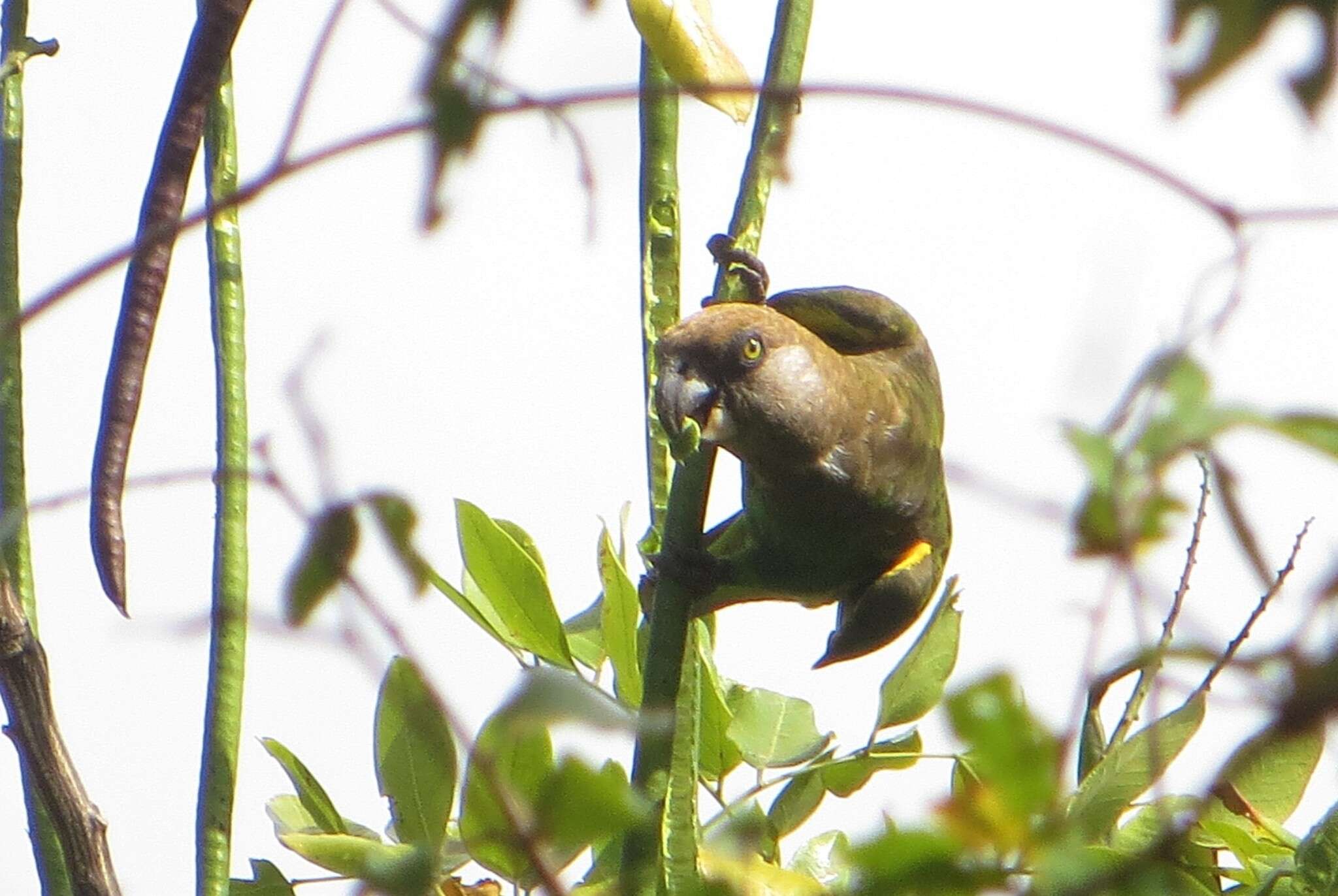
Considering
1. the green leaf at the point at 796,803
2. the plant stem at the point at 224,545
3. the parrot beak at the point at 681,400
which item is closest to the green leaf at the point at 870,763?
the green leaf at the point at 796,803

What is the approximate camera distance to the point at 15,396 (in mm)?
1104

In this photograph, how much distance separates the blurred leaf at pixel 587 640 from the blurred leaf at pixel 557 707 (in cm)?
94

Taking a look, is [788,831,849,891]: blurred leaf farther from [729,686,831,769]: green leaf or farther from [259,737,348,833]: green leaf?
[259,737,348,833]: green leaf

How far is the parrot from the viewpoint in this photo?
1547mm

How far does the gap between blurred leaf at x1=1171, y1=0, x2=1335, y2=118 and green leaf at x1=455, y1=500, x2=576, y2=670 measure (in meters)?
0.92

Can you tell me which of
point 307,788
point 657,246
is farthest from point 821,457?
point 307,788

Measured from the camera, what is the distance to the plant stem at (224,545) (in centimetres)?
108

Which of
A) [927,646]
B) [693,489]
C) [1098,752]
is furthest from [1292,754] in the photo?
[693,489]

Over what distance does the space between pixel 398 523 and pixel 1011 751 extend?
0.57 feet

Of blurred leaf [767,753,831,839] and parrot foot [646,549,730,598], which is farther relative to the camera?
blurred leaf [767,753,831,839]

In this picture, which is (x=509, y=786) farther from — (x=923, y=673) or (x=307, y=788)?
(x=923, y=673)

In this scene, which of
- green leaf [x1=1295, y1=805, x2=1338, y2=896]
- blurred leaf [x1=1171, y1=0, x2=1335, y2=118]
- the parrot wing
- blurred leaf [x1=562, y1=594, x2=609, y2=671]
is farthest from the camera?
the parrot wing

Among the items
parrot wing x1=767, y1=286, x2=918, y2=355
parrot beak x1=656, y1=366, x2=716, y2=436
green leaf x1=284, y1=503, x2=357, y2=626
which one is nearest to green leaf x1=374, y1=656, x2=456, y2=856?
parrot beak x1=656, y1=366, x2=716, y2=436

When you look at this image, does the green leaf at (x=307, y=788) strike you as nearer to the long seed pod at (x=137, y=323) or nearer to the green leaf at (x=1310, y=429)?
the long seed pod at (x=137, y=323)
